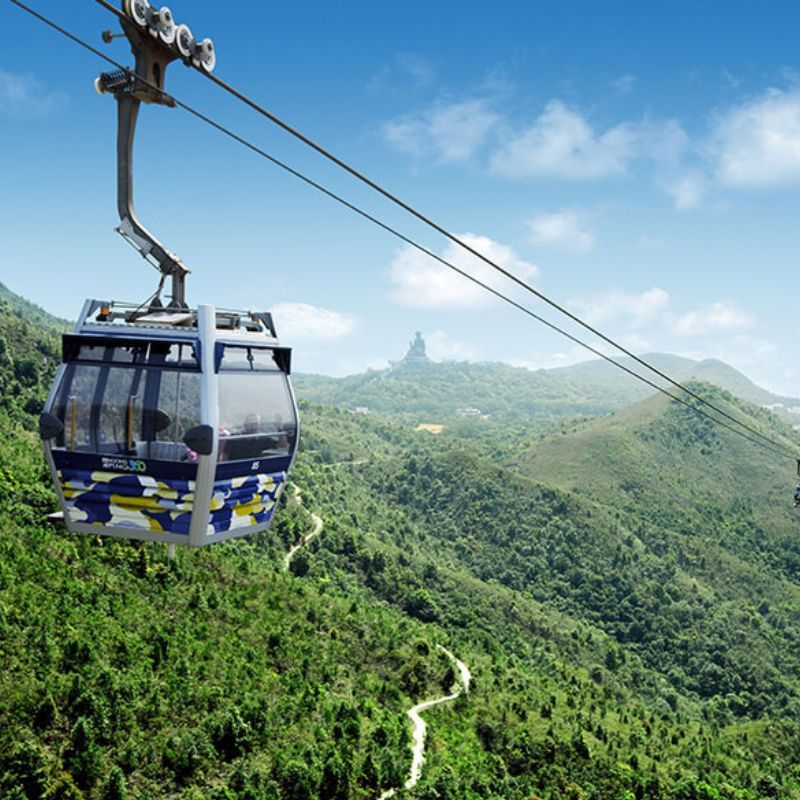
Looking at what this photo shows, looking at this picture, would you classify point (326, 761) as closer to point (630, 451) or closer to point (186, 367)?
point (186, 367)

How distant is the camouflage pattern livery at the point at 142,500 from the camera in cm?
1014

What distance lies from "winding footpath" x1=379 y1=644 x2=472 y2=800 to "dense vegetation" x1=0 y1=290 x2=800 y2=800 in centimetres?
62

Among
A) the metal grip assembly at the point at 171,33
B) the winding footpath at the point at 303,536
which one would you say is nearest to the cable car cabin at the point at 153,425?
the metal grip assembly at the point at 171,33

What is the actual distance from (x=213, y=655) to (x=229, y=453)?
3189 centimetres

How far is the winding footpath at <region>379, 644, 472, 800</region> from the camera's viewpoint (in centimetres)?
3683

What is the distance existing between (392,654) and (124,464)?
153 feet

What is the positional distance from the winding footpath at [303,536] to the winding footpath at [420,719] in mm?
18433

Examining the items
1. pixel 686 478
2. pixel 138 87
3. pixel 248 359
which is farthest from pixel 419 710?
pixel 686 478

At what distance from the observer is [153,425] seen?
10.3 metres

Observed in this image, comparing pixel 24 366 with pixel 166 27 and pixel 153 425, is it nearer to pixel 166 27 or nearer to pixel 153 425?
pixel 153 425

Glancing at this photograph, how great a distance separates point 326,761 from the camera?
33.4 metres

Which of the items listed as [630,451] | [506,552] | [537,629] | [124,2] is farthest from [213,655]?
[630,451]

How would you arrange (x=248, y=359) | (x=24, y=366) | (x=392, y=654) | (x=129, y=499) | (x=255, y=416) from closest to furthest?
1. (x=129, y=499)
2. (x=255, y=416)
3. (x=248, y=359)
4. (x=392, y=654)
5. (x=24, y=366)

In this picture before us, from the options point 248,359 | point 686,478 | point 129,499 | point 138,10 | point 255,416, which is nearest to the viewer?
point 138,10
